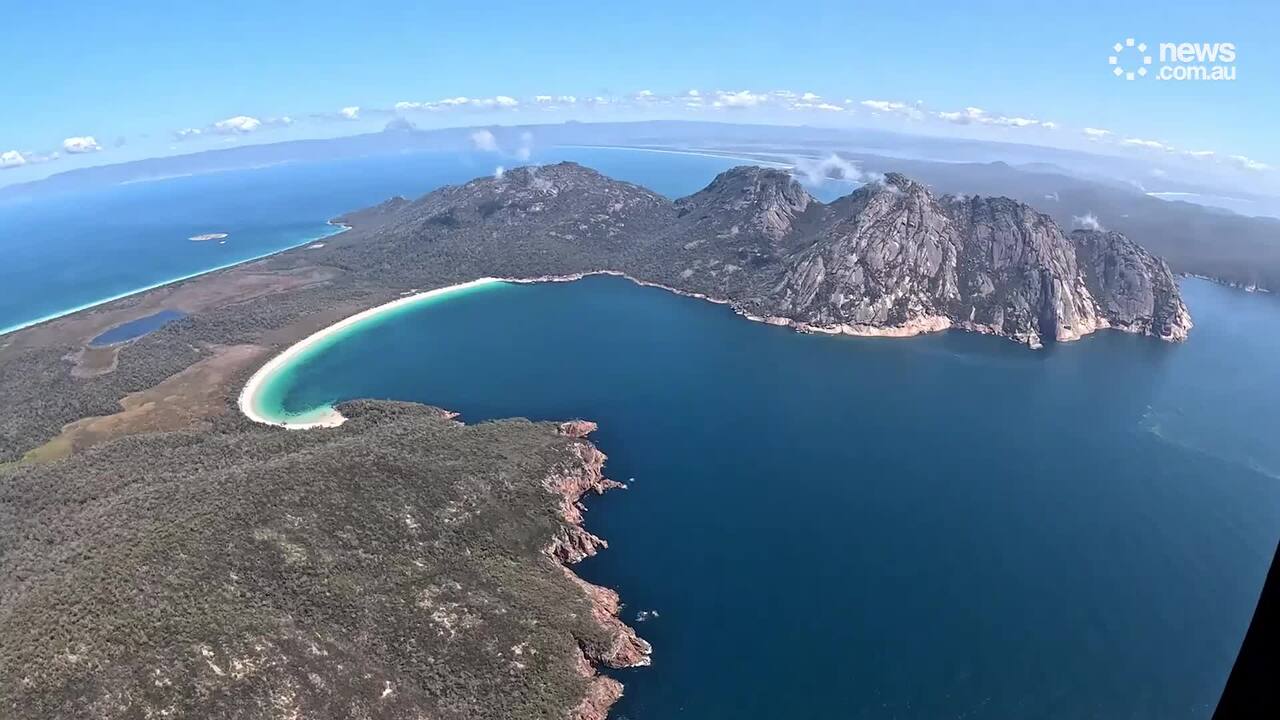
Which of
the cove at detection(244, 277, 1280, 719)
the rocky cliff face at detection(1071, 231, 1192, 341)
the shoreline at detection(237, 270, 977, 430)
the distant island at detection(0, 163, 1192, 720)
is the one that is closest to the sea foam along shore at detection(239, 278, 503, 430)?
the shoreline at detection(237, 270, 977, 430)

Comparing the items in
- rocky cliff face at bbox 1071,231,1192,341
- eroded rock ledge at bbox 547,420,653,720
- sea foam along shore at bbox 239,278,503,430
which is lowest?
eroded rock ledge at bbox 547,420,653,720

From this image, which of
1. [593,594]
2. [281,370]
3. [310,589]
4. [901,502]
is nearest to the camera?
[310,589]

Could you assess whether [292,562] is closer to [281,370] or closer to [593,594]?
[593,594]

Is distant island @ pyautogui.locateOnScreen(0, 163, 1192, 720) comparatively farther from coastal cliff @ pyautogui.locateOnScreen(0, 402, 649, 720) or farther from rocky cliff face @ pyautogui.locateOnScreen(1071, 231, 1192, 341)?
rocky cliff face @ pyautogui.locateOnScreen(1071, 231, 1192, 341)

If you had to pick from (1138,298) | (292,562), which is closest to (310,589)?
(292,562)

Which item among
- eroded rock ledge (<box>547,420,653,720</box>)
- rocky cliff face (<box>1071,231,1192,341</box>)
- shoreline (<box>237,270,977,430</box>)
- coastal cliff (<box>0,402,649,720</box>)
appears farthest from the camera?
rocky cliff face (<box>1071,231,1192,341</box>)

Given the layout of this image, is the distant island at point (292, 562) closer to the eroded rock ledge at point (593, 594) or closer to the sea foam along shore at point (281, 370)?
the eroded rock ledge at point (593, 594)

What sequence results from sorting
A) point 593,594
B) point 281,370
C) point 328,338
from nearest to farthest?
point 593,594, point 281,370, point 328,338

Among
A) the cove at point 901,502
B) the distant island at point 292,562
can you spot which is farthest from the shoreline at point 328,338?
the distant island at point 292,562

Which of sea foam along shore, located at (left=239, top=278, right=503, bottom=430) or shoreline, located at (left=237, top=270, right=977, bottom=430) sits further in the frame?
shoreline, located at (left=237, top=270, right=977, bottom=430)
